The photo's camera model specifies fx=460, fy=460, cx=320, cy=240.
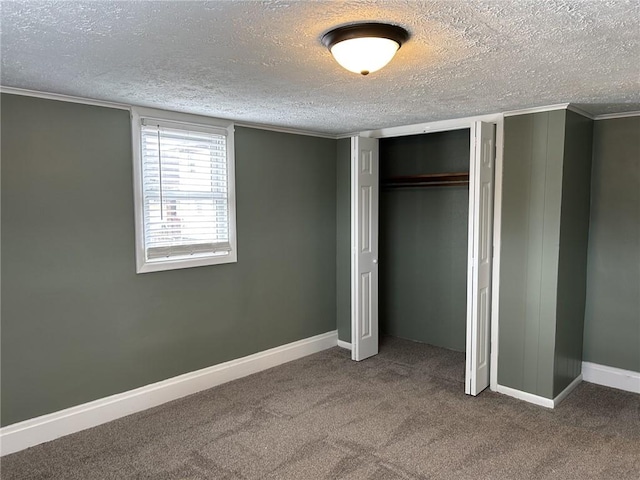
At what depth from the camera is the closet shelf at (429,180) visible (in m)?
4.53

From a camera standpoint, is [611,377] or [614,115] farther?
[611,377]

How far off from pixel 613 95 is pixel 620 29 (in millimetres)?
1405

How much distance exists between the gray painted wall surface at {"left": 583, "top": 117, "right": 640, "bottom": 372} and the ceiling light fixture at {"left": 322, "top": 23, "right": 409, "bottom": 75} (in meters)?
2.73

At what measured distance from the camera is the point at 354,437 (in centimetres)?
301

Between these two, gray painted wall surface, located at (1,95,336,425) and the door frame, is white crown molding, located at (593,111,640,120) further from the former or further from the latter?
gray painted wall surface, located at (1,95,336,425)

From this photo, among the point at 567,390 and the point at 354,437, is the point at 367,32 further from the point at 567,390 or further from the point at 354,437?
the point at 567,390

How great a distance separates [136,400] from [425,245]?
315cm

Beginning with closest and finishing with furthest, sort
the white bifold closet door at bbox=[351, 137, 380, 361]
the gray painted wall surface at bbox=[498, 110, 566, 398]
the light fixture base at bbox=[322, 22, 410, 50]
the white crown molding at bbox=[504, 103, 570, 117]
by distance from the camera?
1. the light fixture base at bbox=[322, 22, 410, 50]
2. the white crown molding at bbox=[504, 103, 570, 117]
3. the gray painted wall surface at bbox=[498, 110, 566, 398]
4. the white bifold closet door at bbox=[351, 137, 380, 361]

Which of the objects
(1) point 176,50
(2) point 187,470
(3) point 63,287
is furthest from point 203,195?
(2) point 187,470

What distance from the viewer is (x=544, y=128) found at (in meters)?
3.34

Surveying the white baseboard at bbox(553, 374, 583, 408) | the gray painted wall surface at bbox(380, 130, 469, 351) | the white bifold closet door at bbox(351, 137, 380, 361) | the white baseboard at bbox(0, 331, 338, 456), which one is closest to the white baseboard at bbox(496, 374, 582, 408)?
the white baseboard at bbox(553, 374, 583, 408)

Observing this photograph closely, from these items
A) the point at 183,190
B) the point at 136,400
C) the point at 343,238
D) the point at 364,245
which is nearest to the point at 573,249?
the point at 364,245

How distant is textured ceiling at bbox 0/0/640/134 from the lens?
162cm

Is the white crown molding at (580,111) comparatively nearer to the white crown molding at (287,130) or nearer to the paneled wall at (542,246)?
the paneled wall at (542,246)
